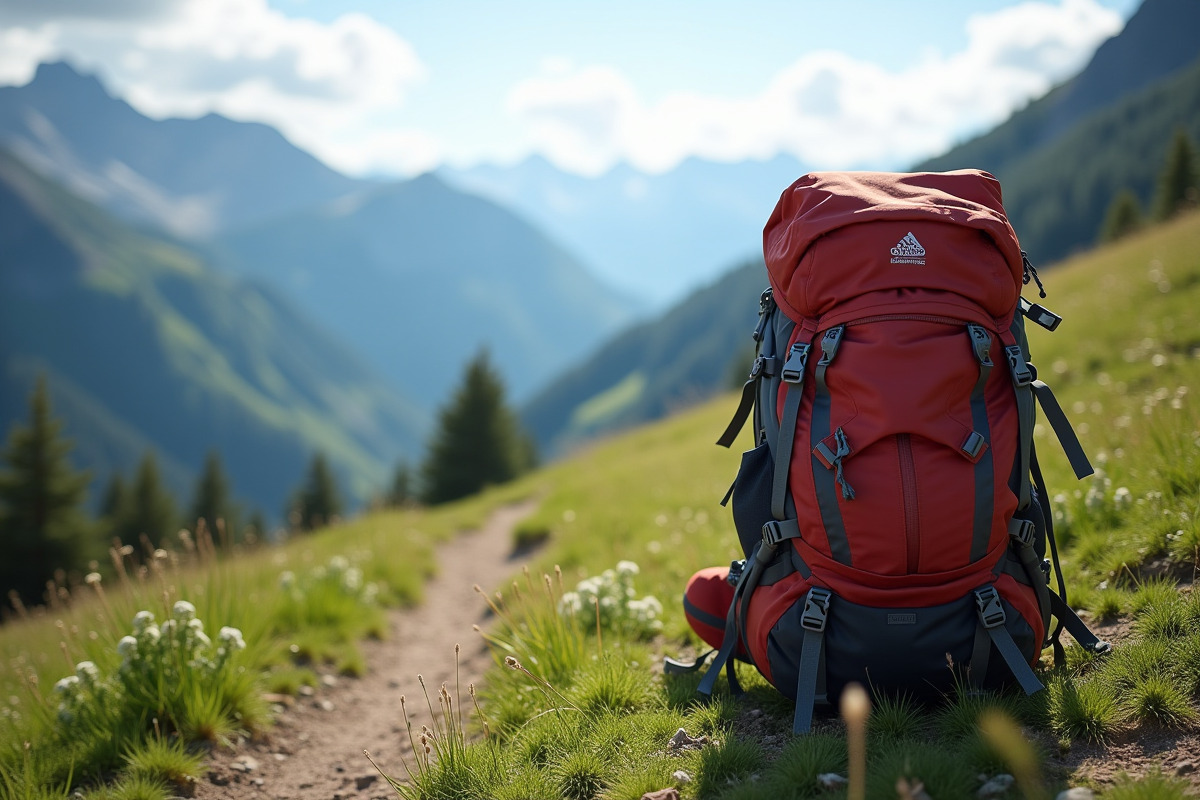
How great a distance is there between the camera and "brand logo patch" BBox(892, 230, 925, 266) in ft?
10.9

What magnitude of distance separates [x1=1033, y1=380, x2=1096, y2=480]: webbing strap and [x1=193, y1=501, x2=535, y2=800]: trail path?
422 cm

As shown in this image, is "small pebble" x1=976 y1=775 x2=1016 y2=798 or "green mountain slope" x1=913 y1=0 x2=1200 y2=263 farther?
"green mountain slope" x1=913 y1=0 x2=1200 y2=263

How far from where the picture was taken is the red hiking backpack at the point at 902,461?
3199mm

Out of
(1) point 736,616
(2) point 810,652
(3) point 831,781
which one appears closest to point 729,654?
(1) point 736,616

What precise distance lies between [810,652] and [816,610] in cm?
20

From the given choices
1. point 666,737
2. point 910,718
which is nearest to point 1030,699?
point 910,718

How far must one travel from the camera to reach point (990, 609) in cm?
321

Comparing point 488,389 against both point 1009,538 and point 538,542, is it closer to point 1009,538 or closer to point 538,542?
point 538,542

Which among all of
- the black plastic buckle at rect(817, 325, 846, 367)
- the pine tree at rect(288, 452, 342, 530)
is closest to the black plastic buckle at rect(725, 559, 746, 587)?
the black plastic buckle at rect(817, 325, 846, 367)

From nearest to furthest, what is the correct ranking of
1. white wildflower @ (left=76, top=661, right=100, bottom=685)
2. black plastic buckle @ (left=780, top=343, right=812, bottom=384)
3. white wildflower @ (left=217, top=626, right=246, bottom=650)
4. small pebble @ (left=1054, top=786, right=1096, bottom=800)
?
small pebble @ (left=1054, top=786, right=1096, bottom=800)
black plastic buckle @ (left=780, top=343, right=812, bottom=384)
white wildflower @ (left=76, top=661, right=100, bottom=685)
white wildflower @ (left=217, top=626, right=246, bottom=650)

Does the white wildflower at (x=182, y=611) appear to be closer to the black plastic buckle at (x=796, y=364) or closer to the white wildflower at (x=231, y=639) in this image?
the white wildflower at (x=231, y=639)

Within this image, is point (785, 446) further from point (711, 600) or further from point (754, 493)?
point (711, 600)

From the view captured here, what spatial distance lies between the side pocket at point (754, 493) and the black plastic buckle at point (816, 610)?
43 cm

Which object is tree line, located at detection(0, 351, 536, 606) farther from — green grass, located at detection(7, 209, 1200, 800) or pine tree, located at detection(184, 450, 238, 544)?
green grass, located at detection(7, 209, 1200, 800)
